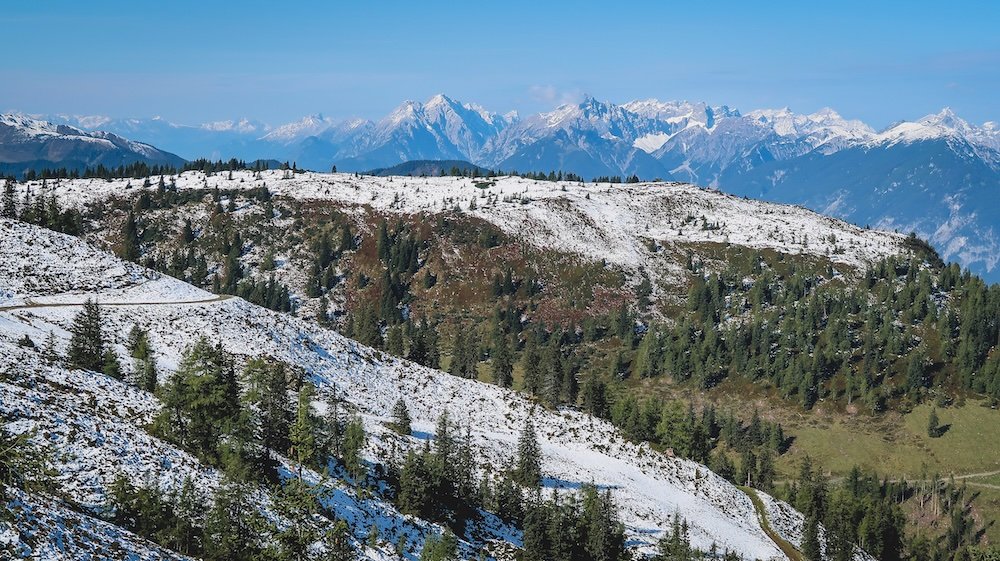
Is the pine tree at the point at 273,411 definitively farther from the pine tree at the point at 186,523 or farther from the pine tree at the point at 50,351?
the pine tree at the point at 50,351

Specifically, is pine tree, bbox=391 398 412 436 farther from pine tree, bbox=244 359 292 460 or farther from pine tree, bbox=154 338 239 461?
pine tree, bbox=154 338 239 461

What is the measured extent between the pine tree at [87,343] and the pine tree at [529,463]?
42.9m

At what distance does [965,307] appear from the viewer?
197750 millimetres

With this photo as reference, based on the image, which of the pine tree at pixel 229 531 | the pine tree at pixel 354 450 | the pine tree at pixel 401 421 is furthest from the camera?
the pine tree at pixel 401 421

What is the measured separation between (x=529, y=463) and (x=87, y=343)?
4609 cm

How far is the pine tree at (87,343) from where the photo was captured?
203ft

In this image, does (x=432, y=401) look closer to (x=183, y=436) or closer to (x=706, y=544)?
(x=706, y=544)

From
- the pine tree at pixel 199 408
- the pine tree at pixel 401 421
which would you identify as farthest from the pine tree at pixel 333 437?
the pine tree at pixel 199 408

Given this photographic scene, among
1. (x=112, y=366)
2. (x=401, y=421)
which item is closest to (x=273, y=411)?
(x=112, y=366)

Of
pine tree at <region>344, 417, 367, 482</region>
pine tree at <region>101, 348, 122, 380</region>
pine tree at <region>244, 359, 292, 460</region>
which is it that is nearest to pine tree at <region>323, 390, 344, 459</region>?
pine tree at <region>344, 417, 367, 482</region>

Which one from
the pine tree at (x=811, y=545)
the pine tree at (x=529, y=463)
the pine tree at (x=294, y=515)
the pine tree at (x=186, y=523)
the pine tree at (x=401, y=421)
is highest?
the pine tree at (x=294, y=515)

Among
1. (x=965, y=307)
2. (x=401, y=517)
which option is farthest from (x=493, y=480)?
(x=965, y=307)

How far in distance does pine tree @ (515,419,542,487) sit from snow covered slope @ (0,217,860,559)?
3938 millimetres

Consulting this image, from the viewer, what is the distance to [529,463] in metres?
77.9
